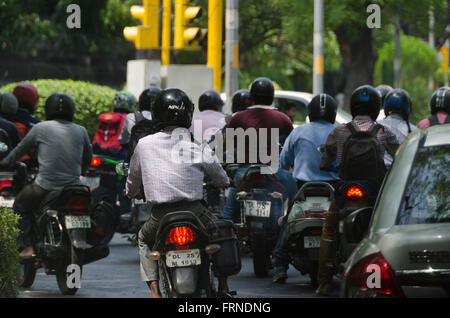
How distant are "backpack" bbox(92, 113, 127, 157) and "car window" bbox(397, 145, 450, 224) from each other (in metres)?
8.23

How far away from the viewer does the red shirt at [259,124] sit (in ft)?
35.3

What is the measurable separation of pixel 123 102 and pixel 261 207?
3.53 metres

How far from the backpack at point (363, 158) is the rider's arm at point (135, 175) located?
2.29m

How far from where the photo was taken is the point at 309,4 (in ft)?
89.2

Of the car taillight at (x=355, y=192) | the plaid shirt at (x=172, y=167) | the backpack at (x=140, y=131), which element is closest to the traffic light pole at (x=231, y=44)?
the backpack at (x=140, y=131)

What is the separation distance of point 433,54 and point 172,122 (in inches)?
1635

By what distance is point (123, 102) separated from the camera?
44.0 ft

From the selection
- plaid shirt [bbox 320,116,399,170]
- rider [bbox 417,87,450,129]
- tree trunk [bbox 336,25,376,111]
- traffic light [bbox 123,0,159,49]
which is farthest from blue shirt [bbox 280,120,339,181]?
tree trunk [bbox 336,25,376,111]

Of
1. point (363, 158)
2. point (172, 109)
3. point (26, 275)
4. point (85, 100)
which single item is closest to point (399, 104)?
point (363, 158)

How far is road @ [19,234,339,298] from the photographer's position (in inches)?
371

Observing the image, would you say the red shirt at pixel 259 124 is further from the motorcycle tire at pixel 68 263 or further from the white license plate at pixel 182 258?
the white license plate at pixel 182 258

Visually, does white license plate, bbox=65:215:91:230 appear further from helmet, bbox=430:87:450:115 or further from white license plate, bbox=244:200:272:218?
helmet, bbox=430:87:450:115
